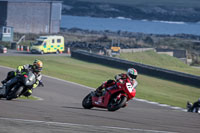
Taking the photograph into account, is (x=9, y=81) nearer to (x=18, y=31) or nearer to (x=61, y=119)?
(x=61, y=119)

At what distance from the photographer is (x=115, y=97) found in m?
10.7

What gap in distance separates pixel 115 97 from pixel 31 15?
69242 millimetres

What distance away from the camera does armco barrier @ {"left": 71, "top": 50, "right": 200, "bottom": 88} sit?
90.8 feet

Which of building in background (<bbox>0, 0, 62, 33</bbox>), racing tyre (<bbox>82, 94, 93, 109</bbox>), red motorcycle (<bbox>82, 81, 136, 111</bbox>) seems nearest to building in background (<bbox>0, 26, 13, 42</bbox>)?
building in background (<bbox>0, 0, 62, 33</bbox>)

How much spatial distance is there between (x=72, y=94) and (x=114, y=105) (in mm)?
8675

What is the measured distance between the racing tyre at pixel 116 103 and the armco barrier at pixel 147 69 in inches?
677

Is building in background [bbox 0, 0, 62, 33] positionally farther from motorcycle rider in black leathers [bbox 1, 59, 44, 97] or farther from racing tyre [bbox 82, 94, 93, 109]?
racing tyre [bbox 82, 94, 93, 109]

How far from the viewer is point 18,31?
7600 cm

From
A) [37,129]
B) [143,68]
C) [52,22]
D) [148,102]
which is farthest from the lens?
[52,22]

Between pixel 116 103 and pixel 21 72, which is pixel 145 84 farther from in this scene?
pixel 21 72

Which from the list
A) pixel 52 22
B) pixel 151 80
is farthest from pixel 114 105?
pixel 52 22

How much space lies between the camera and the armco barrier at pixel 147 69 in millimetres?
27677

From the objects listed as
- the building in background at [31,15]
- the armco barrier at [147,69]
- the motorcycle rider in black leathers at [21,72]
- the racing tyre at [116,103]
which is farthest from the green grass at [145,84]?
the building in background at [31,15]

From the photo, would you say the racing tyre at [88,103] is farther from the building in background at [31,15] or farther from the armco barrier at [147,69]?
the building in background at [31,15]
